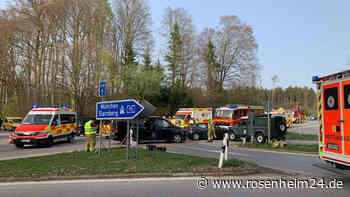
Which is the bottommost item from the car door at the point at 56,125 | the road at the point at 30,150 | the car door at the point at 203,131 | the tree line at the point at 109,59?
the road at the point at 30,150

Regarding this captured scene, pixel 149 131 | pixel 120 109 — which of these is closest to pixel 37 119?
pixel 149 131

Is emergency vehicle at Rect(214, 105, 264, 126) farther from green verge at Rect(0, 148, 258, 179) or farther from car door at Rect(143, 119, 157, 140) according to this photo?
green verge at Rect(0, 148, 258, 179)

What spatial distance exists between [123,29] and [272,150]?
3207cm

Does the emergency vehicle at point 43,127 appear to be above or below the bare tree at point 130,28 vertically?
below

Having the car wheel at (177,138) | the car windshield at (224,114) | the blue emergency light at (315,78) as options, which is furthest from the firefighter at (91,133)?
the car windshield at (224,114)

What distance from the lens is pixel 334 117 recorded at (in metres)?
7.53

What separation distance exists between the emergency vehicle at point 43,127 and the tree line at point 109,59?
1167 centimetres

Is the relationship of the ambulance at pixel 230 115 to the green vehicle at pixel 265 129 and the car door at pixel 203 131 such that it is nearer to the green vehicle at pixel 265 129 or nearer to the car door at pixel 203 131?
the car door at pixel 203 131

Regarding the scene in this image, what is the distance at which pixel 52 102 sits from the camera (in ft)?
106

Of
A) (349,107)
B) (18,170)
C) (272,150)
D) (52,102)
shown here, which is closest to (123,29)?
(52,102)

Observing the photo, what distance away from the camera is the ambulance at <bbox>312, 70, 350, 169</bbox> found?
7051mm

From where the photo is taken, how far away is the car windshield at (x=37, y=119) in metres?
17.3

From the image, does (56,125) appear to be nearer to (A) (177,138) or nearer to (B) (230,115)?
(A) (177,138)

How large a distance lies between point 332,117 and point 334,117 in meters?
0.09
